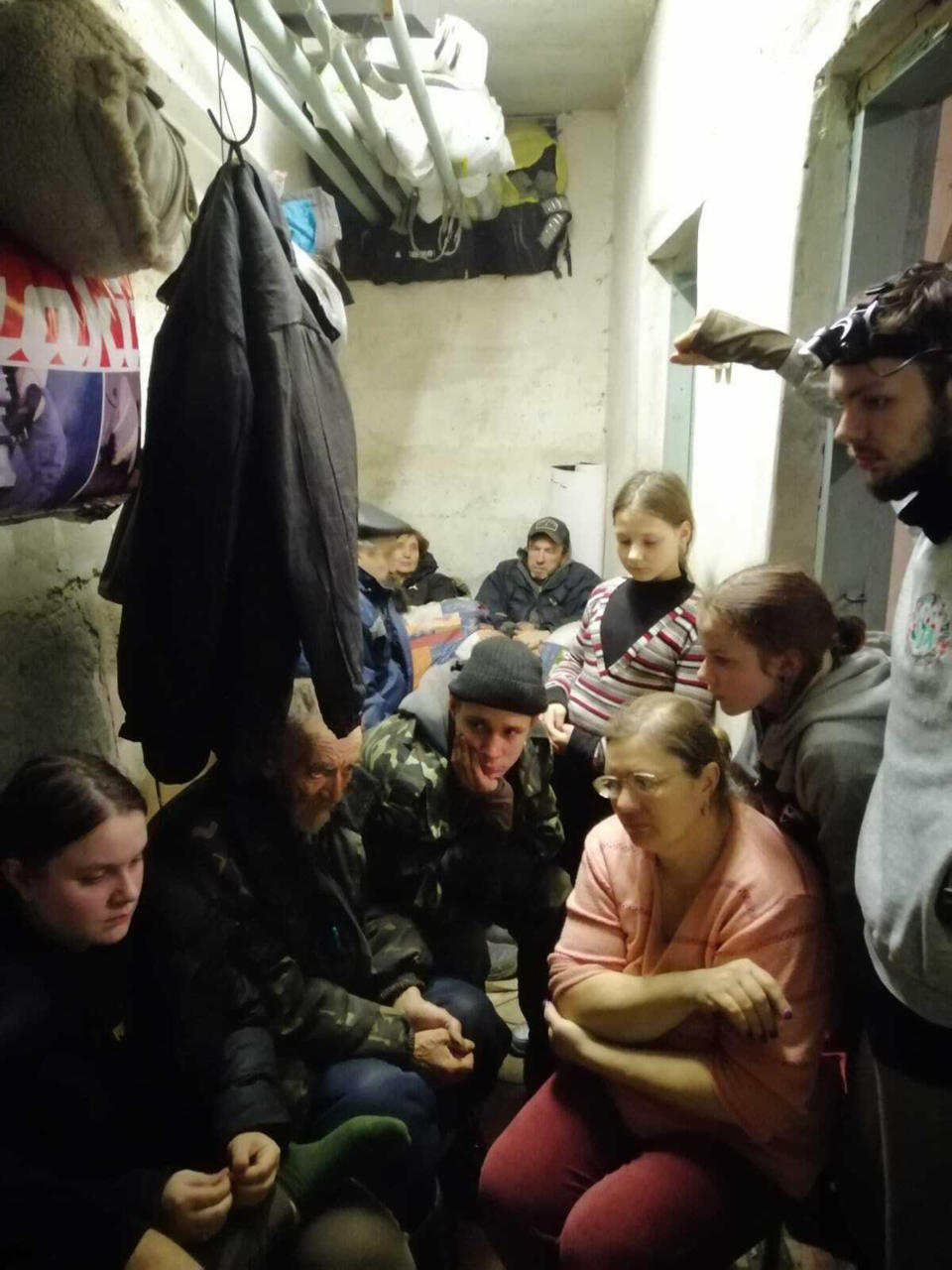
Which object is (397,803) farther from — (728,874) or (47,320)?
(47,320)

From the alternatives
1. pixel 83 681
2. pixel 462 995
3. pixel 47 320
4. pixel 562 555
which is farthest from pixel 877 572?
pixel 562 555

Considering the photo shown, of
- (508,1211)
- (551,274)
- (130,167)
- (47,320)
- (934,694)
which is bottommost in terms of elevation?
(508,1211)

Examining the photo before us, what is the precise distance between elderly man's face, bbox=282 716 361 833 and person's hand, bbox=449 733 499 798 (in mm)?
298

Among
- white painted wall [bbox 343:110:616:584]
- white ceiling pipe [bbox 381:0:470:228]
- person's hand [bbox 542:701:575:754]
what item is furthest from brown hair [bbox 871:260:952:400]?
white painted wall [bbox 343:110:616:584]

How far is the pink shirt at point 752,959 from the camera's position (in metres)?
1.13

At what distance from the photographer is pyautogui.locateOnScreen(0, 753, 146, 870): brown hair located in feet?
3.18

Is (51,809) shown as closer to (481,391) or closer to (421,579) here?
(421,579)

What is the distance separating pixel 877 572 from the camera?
1454 mm

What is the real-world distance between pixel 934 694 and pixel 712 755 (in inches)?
16.1

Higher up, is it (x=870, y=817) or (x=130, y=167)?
(x=130, y=167)

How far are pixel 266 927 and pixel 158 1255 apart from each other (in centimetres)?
44

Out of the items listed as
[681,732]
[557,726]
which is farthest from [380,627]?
[681,732]

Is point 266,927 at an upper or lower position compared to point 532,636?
upper

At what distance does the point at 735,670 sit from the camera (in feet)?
4.05
